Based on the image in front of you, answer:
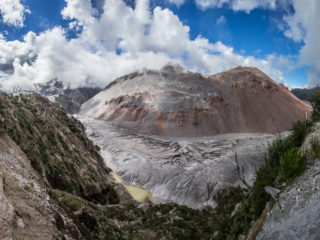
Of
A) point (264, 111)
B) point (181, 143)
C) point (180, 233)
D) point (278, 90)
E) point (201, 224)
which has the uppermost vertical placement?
point (278, 90)

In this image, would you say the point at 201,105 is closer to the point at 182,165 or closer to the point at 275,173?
the point at 182,165

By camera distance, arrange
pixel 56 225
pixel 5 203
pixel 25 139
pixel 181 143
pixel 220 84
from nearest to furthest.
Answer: pixel 5 203 → pixel 56 225 → pixel 25 139 → pixel 181 143 → pixel 220 84

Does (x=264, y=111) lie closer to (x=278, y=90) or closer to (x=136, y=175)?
(x=278, y=90)

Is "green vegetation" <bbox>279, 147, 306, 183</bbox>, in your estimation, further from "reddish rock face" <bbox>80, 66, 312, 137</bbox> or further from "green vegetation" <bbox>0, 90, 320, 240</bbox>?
"reddish rock face" <bbox>80, 66, 312, 137</bbox>

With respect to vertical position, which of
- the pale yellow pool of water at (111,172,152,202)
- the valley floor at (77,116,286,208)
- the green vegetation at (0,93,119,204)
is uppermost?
the green vegetation at (0,93,119,204)

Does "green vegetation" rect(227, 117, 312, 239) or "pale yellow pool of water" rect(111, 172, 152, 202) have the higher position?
"green vegetation" rect(227, 117, 312, 239)

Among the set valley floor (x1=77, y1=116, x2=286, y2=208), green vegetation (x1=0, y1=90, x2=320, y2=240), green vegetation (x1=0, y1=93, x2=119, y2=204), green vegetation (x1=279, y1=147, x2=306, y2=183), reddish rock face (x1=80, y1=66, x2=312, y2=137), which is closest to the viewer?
green vegetation (x1=279, y1=147, x2=306, y2=183)

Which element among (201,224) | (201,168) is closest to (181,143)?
(201,168)

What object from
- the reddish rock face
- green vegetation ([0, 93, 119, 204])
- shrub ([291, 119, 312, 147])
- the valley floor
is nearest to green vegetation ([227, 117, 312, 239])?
shrub ([291, 119, 312, 147])

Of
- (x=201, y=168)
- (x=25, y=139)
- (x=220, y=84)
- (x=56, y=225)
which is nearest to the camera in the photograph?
(x=56, y=225)

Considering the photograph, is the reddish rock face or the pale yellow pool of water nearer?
the pale yellow pool of water
